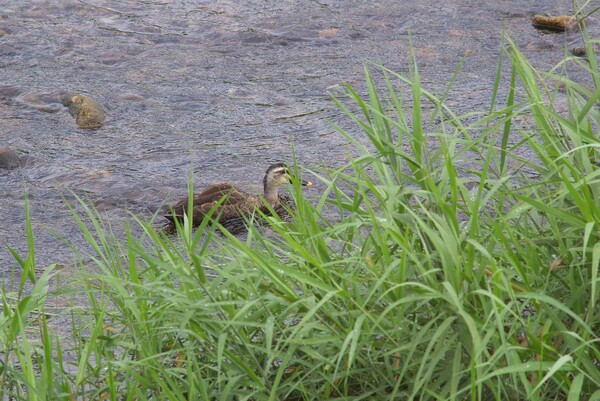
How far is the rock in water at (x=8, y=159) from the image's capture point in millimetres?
7949

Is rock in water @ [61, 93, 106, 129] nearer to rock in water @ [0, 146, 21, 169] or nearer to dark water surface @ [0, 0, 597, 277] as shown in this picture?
dark water surface @ [0, 0, 597, 277]

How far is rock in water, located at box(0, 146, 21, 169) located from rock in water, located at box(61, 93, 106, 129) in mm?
754

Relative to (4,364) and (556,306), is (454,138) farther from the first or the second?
(4,364)

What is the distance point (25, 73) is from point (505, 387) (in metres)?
7.24

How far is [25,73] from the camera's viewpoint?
31.8ft

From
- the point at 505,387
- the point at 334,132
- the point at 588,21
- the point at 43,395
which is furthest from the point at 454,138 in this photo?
the point at 588,21

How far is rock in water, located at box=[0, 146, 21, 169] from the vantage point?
26.1 feet

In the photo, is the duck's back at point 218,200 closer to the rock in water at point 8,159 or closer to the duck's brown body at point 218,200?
the duck's brown body at point 218,200

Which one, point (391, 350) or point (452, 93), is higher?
point (391, 350)

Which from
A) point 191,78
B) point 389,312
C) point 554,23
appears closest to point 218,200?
point 191,78

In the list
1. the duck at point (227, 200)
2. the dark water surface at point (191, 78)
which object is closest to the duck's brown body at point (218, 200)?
the duck at point (227, 200)

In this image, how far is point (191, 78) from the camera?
960 centimetres

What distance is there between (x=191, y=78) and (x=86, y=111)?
1.24 meters

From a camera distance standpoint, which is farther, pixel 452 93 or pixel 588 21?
pixel 588 21
